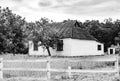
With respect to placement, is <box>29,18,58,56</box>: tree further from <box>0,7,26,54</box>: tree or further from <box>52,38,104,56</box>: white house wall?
→ <box>0,7,26,54</box>: tree

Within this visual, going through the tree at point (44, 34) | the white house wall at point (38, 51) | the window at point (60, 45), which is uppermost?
the tree at point (44, 34)

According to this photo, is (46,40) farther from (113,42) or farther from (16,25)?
(113,42)

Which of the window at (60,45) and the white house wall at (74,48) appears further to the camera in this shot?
the window at (60,45)

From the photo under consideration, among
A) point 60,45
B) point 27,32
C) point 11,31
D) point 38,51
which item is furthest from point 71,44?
point 11,31

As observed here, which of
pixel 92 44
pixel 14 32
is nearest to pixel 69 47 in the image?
pixel 92 44

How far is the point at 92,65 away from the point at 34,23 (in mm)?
14779

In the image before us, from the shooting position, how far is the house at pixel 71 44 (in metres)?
30.6

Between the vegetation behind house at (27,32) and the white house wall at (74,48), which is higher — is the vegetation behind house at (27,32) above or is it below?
above

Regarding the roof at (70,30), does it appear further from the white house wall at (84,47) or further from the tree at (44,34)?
the tree at (44,34)

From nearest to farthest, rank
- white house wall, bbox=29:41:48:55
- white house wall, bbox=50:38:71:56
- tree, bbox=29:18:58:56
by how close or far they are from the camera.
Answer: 1. tree, bbox=29:18:58:56
2. white house wall, bbox=50:38:71:56
3. white house wall, bbox=29:41:48:55

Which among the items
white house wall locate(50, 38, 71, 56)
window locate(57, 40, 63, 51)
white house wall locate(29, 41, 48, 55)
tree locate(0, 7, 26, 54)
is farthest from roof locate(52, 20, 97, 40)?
tree locate(0, 7, 26, 54)

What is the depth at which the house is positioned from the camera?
30.6m

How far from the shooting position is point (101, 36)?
53062 mm

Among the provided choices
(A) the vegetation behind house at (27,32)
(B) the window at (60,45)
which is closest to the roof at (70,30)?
(B) the window at (60,45)
